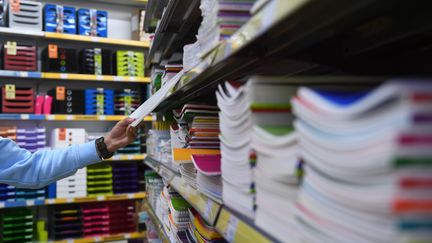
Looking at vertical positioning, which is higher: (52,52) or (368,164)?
(52,52)

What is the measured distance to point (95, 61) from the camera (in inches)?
152

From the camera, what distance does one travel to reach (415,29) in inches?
31.3

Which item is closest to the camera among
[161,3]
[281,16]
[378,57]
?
[281,16]

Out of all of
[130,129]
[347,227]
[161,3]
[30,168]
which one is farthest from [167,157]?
[347,227]

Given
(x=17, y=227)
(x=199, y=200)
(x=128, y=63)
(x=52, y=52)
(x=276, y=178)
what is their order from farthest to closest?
1. (x=128, y=63)
2. (x=52, y=52)
3. (x=17, y=227)
4. (x=199, y=200)
5. (x=276, y=178)

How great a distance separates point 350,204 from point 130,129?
5.43 feet

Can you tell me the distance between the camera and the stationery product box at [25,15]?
140 inches

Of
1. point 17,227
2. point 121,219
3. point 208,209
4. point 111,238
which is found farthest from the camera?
point 121,219

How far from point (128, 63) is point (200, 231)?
284 centimetres

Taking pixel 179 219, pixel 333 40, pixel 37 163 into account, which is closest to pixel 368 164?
pixel 333 40

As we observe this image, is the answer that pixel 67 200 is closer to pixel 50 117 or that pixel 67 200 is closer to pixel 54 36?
pixel 50 117

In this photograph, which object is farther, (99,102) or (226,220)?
(99,102)

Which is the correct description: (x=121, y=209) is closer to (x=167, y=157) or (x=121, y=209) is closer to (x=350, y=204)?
(x=167, y=157)

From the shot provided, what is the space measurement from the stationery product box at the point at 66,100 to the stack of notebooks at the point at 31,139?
260mm
